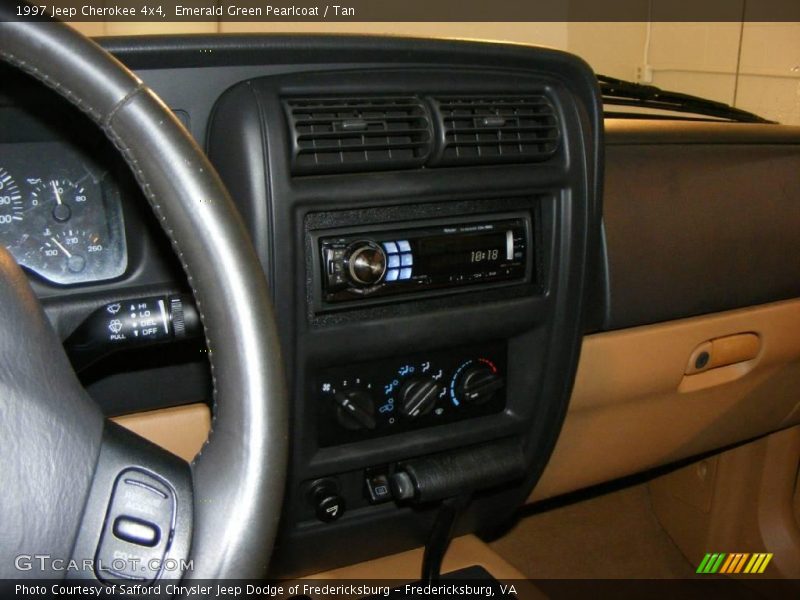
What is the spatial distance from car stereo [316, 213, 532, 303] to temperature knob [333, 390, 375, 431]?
131 millimetres

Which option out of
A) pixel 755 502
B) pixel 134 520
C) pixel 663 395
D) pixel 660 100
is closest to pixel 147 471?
pixel 134 520

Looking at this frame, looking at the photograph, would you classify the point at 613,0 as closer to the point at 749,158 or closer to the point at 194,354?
the point at 749,158

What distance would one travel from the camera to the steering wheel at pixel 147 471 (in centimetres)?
54

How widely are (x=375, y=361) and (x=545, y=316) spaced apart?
23 centimetres

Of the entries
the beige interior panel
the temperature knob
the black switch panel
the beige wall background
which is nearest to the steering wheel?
the black switch panel

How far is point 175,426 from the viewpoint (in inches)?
40.3

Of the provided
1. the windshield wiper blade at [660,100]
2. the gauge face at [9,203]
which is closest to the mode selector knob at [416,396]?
the gauge face at [9,203]

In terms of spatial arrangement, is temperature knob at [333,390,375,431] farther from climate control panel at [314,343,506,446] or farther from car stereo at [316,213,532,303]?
car stereo at [316,213,532,303]

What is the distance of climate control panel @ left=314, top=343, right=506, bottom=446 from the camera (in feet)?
3.32

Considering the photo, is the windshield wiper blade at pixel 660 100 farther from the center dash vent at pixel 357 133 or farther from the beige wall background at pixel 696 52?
the beige wall background at pixel 696 52

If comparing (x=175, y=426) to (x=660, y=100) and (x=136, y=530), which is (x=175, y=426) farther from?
(x=660, y=100)

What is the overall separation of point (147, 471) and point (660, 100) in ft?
4.00

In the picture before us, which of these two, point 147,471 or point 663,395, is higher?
point 147,471

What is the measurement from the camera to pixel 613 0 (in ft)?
12.1
